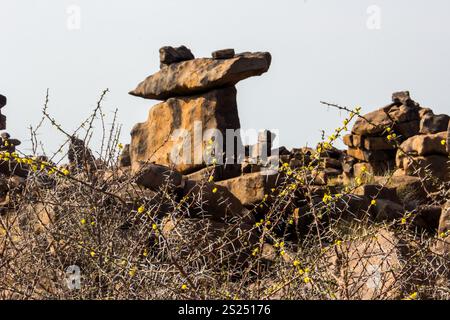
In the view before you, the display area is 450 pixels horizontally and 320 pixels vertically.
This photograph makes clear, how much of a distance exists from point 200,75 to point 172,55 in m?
1.77

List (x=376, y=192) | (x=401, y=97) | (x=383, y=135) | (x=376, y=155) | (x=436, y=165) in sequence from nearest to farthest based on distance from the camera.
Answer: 1. (x=376, y=192)
2. (x=436, y=165)
3. (x=383, y=135)
4. (x=376, y=155)
5. (x=401, y=97)

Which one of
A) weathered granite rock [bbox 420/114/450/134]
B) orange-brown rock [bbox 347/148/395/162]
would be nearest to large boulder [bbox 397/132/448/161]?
weathered granite rock [bbox 420/114/450/134]

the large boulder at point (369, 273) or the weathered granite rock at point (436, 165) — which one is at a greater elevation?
the large boulder at point (369, 273)

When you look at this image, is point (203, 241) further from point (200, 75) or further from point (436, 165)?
point (436, 165)

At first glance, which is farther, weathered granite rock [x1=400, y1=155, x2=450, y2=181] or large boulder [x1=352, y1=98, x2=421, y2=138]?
large boulder [x1=352, y1=98, x2=421, y2=138]

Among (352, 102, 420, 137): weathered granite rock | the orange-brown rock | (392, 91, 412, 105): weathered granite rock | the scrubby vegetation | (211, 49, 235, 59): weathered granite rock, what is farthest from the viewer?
(392, 91, 412, 105): weathered granite rock

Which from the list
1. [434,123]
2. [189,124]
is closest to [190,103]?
[189,124]

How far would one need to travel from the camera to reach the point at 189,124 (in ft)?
62.3

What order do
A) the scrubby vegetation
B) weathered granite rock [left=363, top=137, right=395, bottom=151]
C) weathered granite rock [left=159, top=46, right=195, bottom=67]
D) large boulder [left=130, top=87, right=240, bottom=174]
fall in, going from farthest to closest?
weathered granite rock [left=363, top=137, right=395, bottom=151] → weathered granite rock [left=159, top=46, right=195, bottom=67] → large boulder [left=130, top=87, right=240, bottom=174] → the scrubby vegetation

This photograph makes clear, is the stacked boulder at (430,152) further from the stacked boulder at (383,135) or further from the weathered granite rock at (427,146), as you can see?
the stacked boulder at (383,135)

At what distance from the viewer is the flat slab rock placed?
59.3 ft

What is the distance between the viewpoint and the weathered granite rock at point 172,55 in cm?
2020

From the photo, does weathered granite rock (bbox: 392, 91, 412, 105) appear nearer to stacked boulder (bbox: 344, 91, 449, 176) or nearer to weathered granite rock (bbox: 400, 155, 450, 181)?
stacked boulder (bbox: 344, 91, 449, 176)

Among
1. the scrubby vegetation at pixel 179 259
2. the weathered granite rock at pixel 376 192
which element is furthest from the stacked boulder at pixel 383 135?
the scrubby vegetation at pixel 179 259
